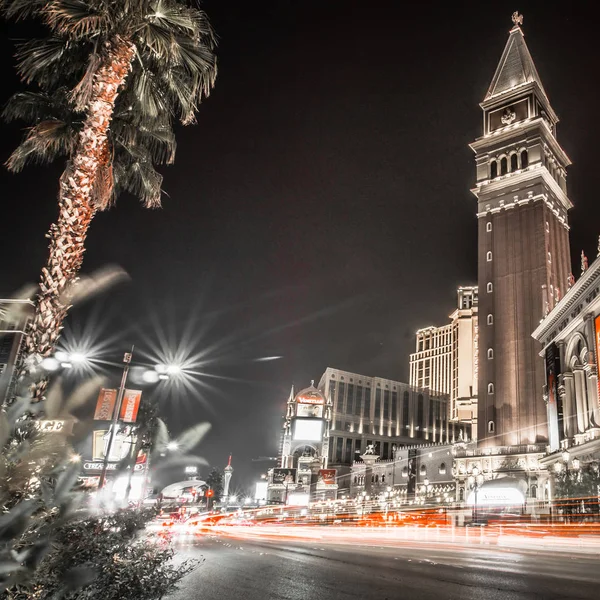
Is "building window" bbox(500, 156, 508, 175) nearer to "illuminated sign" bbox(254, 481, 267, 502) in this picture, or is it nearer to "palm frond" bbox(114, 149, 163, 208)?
"palm frond" bbox(114, 149, 163, 208)

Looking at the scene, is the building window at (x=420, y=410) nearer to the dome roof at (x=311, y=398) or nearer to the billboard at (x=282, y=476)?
the dome roof at (x=311, y=398)

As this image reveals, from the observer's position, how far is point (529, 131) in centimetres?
6812

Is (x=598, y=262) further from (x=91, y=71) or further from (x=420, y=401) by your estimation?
(x=420, y=401)

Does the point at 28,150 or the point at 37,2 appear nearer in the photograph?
the point at 37,2

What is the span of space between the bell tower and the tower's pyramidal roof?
0.72 feet

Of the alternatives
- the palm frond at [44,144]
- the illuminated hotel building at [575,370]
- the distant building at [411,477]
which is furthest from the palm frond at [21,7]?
the distant building at [411,477]

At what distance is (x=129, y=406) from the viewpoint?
26766 mm

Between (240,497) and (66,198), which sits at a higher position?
(66,198)

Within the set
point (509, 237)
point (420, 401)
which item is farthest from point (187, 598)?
point (420, 401)

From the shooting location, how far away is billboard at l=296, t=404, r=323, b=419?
106750 mm

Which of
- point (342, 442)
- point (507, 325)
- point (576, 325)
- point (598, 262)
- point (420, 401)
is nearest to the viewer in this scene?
point (598, 262)

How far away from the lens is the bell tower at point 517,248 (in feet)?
189

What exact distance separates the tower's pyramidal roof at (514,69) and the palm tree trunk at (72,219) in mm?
74550

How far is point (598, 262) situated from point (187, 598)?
33751 mm
